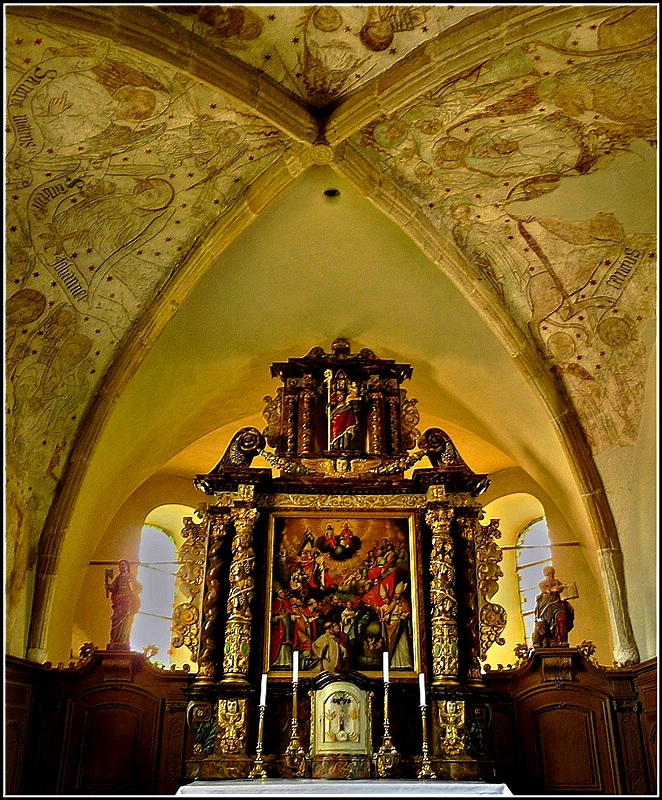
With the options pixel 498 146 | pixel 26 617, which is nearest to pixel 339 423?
pixel 498 146

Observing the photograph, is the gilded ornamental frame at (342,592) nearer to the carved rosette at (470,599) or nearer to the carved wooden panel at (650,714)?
the carved rosette at (470,599)

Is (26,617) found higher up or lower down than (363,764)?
higher up

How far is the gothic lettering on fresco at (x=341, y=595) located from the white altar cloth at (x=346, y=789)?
1583 mm

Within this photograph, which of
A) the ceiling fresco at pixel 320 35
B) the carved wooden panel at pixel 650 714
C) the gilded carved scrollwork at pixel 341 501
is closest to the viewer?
the ceiling fresco at pixel 320 35

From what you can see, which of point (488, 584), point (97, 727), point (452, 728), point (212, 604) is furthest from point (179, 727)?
point (488, 584)

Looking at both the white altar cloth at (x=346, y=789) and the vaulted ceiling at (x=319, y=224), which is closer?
the white altar cloth at (x=346, y=789)

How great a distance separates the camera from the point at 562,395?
1050 centimetres

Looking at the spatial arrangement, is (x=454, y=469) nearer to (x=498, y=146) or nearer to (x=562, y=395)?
(x=562, y=395)

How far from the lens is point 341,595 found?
376 inches

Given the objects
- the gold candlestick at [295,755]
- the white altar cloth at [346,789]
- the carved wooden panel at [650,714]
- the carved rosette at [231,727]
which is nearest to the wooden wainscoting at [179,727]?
the carved wooden panel at [650,714]

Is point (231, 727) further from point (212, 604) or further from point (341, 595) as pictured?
point (341, 595)

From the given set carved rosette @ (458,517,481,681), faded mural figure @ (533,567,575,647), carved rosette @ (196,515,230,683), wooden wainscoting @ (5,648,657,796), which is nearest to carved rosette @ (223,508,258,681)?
carved rosette @ (196,515,230,683)

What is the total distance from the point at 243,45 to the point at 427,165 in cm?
241

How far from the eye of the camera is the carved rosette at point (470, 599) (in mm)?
9117
